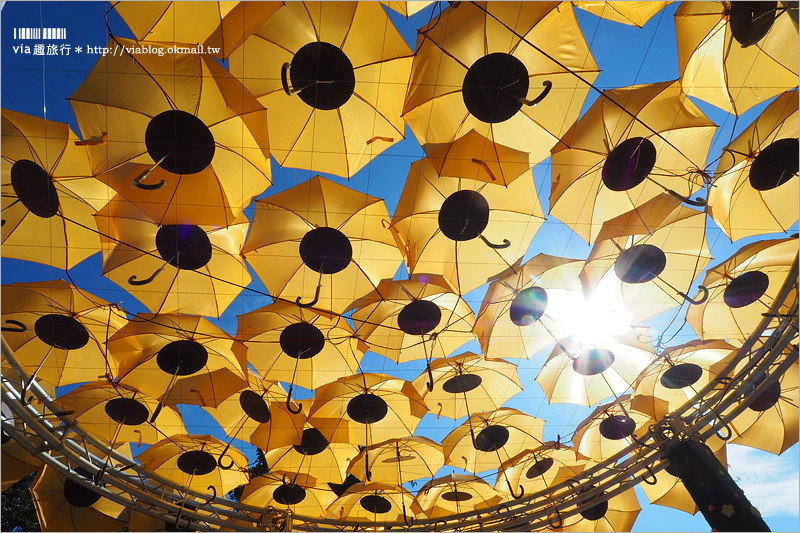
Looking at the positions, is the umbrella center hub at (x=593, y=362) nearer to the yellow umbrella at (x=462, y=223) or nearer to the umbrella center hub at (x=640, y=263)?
the umbrella center hub at (x=640, y=263)

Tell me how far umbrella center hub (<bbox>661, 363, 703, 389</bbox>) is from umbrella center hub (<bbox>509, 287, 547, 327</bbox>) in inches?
184

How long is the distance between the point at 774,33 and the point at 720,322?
6.94m

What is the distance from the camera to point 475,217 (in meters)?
9.20

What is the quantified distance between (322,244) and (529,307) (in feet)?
16.8

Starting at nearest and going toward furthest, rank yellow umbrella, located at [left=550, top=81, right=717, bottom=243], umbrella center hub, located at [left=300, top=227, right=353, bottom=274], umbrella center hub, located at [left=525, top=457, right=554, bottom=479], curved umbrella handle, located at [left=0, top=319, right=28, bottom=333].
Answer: yellow umbrella, located at [left=550, top=81, right=717, bottom=243] → umbrella center hub, located at [left=300, top=227, right=353, bottom=274] → curved umbrella handle, located at [left=0, top=319, right=28, bottom=333] → umbrella center hub, located at [left=525, top=457, right=554, bottom=479]

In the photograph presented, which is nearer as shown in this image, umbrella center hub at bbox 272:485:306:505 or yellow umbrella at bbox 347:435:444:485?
yellow umbrella at bbox 347:435:444:485

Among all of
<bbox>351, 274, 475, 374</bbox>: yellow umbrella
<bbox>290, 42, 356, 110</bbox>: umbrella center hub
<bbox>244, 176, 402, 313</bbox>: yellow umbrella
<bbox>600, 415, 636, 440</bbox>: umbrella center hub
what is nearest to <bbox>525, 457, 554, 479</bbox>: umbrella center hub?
<bbox>600, 415, 636, 440</bbox>: umbrella center hub

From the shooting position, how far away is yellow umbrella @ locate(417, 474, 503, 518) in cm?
1565

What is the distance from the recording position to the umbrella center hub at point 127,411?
12.3 metres

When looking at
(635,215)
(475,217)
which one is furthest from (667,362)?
(475,217)

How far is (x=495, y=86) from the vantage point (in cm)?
753

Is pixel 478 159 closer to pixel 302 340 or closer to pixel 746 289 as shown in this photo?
pixel 302 340

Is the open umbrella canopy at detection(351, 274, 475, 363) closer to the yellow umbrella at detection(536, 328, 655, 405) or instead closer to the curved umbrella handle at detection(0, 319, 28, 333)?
the yellow umbrella at detection(536, 328, 655, 405)

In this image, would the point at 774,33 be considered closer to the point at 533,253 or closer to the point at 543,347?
the point at 533,253
